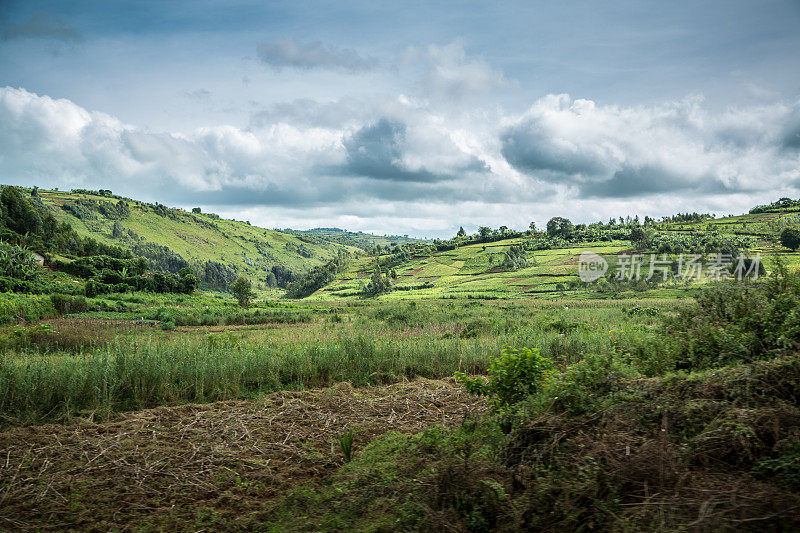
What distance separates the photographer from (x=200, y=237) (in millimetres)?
149125

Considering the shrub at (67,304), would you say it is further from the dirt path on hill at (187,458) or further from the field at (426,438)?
the dirt path on hill at (187,458)

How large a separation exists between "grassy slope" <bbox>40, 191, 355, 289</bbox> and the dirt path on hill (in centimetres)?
13099

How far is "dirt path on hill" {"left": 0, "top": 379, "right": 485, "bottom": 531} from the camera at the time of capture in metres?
3.90

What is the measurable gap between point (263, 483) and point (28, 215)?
78768 millimetres

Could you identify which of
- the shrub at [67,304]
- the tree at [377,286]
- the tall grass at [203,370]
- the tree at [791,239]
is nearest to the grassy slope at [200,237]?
the tree at [377,286]

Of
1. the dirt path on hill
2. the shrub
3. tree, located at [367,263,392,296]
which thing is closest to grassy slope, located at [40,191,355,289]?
tree, located at [367,263,392,296]

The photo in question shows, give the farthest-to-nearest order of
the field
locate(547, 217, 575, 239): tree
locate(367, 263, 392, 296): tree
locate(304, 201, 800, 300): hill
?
locate(547, 217, 575, 239): tree → locate(367, 263, 392, 296): tree → locate(304, 201, 800, 300): hill → the field

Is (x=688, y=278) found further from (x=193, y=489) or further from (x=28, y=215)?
(x=28, y=215)

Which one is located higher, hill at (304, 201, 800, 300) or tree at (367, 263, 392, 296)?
hill at (304, 201, 800, 300)

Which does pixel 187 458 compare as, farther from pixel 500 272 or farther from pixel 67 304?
pixel 500 272

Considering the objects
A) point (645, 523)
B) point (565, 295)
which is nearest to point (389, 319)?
point (645, 523)

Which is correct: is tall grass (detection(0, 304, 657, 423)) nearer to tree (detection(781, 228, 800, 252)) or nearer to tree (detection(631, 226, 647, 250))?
tree (detection(781, 228, 800, 252))

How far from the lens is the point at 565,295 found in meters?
58.1

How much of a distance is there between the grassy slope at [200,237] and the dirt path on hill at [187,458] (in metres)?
131
